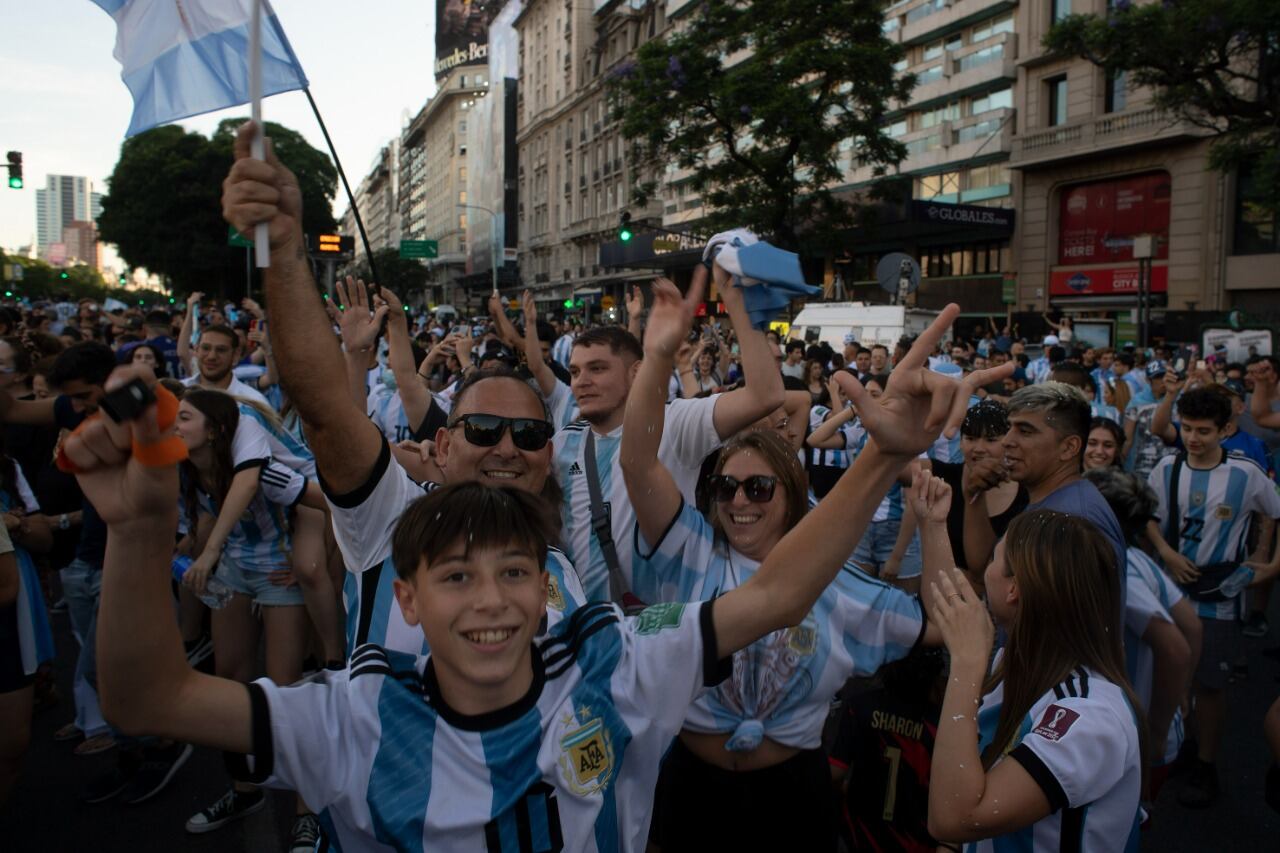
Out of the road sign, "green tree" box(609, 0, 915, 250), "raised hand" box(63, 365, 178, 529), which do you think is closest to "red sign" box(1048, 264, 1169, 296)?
"green tree" box(609, 0, 915, 250)

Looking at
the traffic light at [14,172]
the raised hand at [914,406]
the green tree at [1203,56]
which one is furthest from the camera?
the traffic light at [14,172]

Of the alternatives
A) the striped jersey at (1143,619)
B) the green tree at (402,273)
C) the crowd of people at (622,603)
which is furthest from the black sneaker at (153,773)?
the green tree at (402,273)

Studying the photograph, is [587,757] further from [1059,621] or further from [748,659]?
[1059,621]

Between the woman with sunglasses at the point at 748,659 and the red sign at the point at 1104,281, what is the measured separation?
26.8 meters

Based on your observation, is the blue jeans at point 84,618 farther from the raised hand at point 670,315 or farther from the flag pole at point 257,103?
the raised hand at point 670,315

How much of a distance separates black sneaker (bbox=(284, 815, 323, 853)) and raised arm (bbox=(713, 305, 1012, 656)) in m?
2.63

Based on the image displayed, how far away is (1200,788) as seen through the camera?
14.0 feet

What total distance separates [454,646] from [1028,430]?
8.43 feet

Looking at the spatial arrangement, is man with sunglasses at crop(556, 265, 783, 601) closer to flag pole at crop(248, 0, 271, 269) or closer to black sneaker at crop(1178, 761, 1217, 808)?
flag pole at crop(248, 0, 271, 269)

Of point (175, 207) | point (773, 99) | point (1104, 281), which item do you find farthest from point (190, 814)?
point (175, 207)

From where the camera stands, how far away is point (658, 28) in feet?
A: 174

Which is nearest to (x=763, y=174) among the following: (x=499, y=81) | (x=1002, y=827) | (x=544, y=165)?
(x=1002, y=827)

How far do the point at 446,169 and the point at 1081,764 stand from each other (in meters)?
111

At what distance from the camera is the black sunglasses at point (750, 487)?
2.76m
